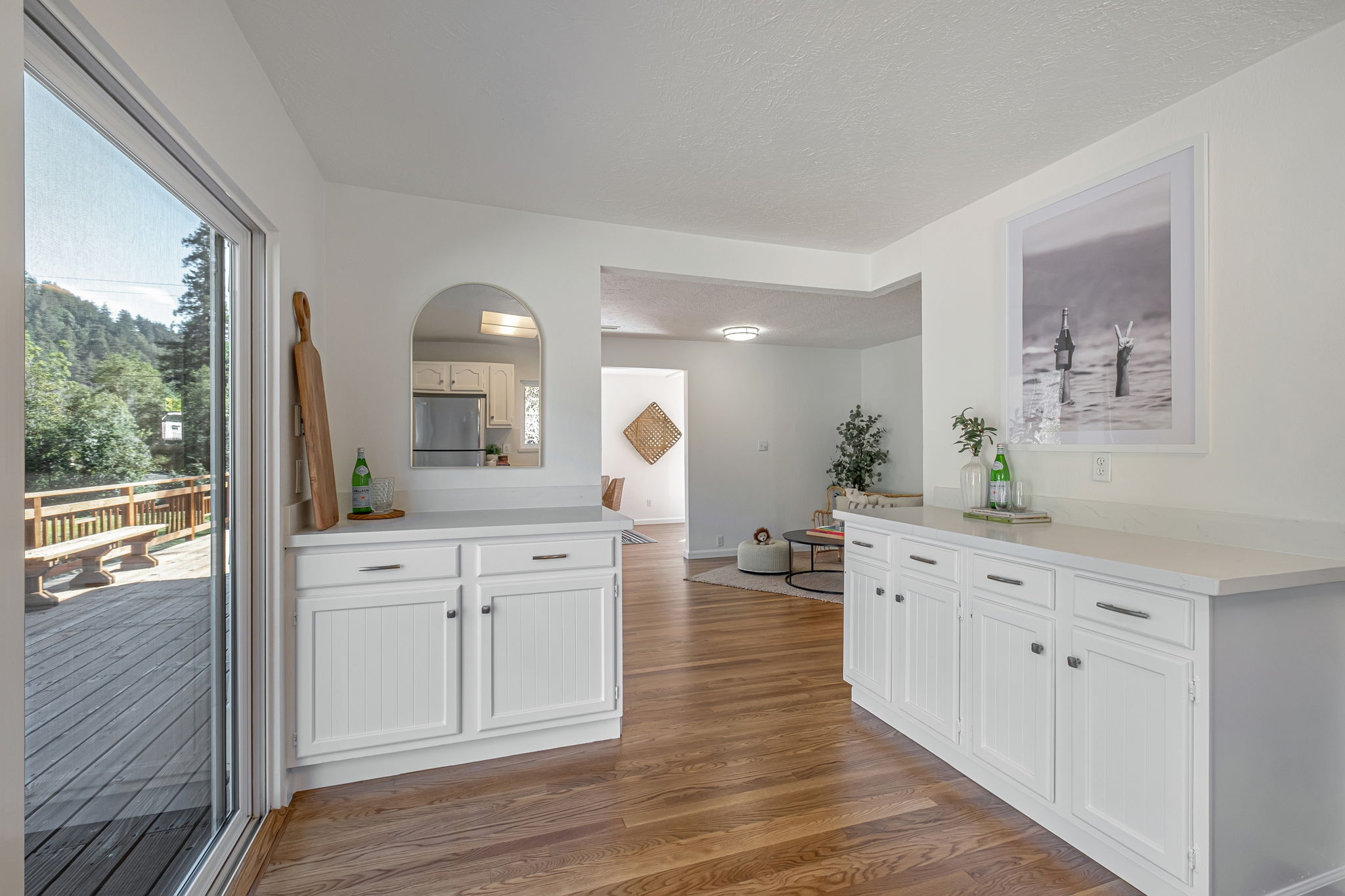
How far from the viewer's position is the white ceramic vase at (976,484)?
285cm

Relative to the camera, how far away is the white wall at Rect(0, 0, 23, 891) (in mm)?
836

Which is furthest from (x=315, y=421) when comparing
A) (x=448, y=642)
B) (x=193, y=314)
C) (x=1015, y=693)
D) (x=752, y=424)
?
(x=752, y=424)

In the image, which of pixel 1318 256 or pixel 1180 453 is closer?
pixel 1318 256

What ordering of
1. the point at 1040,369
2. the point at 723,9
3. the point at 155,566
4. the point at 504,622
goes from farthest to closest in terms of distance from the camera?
the point at 1040,369 → the point at 504,622 → the point at 723,9 → the point at 155,566

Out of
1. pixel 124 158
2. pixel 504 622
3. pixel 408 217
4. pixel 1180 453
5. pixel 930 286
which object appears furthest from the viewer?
pixel 930 286

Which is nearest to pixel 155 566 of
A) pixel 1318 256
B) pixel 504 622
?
pixel 504 622

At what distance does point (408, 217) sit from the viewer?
114 inches

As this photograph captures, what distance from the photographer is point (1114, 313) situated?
232 cm

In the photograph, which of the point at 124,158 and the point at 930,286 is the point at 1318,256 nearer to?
the point at 930,286

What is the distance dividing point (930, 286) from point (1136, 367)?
48.3 inches

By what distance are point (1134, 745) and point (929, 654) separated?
83 cm

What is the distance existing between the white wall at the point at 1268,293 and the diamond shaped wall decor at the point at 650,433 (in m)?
8.16

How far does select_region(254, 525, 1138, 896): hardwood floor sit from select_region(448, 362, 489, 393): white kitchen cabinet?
5.43 ft

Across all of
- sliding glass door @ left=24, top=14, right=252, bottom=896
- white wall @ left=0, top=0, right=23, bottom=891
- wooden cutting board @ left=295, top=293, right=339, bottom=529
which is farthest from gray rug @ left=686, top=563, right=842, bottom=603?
white wall @ left=0, top=0, right=23, bottom=891
